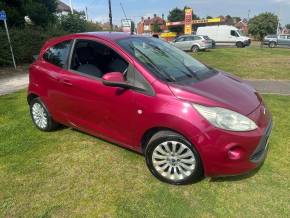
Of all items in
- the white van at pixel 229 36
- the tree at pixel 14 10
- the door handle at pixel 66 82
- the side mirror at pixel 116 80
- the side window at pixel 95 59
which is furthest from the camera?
the white van at pixel 229 36

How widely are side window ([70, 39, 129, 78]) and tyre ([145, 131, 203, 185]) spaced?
1.04 metres

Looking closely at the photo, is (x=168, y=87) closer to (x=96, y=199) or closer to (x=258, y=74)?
(x=96, y=199)

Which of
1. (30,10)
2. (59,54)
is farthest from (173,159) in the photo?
(30,10)

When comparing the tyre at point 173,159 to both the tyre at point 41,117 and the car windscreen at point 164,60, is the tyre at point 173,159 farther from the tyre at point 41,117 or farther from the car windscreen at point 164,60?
the tyre at point 41,117

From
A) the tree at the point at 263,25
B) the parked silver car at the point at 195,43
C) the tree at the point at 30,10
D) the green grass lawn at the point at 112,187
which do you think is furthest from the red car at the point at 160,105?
the tree at the point at 263,25

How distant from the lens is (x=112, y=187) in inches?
150

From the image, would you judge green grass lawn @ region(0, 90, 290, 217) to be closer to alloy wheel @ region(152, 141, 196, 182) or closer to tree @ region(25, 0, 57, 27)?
alloy wheel @ region(152, 141, 196, 182)

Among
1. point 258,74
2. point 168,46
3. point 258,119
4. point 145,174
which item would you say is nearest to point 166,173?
point 145,174

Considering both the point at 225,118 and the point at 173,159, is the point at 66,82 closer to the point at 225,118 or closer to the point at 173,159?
the point at 173,159

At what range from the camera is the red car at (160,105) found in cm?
341

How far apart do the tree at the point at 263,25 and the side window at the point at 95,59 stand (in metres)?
66.4

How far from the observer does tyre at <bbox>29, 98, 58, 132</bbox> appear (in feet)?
17.7

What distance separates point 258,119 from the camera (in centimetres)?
362

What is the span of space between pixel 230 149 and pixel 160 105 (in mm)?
904
